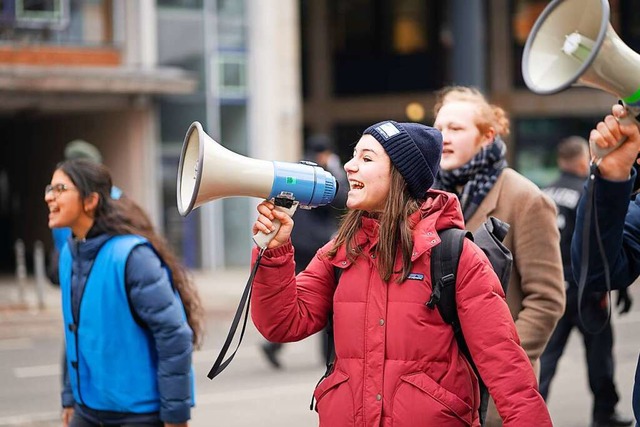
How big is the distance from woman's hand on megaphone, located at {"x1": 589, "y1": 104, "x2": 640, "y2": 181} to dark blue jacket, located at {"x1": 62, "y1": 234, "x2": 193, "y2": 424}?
6.90ft

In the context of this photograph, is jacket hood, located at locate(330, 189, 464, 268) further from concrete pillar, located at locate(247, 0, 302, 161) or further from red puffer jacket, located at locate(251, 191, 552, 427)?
concrete pillar, located at locate(247, 0, 302, 161)

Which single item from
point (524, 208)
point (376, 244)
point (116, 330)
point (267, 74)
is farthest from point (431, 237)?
point (267, 74)

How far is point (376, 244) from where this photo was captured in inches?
132

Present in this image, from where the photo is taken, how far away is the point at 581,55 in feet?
8.93

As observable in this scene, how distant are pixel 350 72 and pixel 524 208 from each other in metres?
27.5

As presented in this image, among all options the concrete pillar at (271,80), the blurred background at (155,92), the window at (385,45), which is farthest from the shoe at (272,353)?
the window at (385,45)

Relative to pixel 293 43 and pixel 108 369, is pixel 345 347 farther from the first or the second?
pixel 293 43

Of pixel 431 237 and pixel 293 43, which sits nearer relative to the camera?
pixel 431 237

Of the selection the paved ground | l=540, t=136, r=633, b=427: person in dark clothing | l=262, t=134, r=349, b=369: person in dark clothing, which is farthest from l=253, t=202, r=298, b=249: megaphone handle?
l=262, t=134, r=349, b=369: person in dark clothing

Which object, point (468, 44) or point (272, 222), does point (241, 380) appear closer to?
point (468, 44)

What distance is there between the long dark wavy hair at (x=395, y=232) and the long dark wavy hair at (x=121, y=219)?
1501 mm

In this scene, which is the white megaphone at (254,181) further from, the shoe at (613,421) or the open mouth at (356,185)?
the shoe at (613,421)

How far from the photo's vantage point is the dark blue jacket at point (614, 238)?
2924 millimetres

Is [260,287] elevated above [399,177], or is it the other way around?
[399,177]
